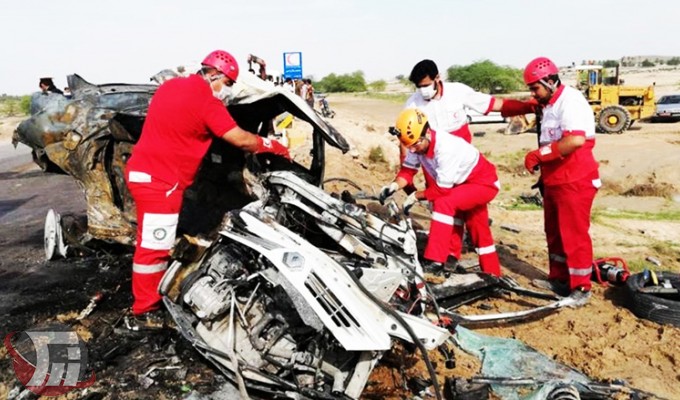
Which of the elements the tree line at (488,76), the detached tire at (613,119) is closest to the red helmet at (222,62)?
the detached tire at (613,119)

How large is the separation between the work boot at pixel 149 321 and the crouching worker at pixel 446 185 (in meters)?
1.92

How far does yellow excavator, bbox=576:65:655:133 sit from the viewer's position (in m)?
18.1

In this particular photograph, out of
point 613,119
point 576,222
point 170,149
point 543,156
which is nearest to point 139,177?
point 170,149

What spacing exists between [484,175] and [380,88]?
71.5 m

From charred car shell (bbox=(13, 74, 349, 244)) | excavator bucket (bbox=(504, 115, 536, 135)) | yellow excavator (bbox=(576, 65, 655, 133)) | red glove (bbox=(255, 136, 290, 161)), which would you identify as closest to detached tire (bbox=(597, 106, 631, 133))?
yellow excavator (bbox=(576, 65, 655, 133))

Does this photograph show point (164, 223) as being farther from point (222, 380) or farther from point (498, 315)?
point (498, 315)

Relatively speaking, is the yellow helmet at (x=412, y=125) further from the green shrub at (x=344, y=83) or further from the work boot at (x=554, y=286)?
the green shrub at (x=344, y=83)

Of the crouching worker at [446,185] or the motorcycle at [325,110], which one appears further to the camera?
the motorcycle at [325,110]

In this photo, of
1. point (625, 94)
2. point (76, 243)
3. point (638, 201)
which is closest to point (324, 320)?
point (76, 243)

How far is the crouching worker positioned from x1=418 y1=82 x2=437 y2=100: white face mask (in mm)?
692

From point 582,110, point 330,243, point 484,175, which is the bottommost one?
point 330,243

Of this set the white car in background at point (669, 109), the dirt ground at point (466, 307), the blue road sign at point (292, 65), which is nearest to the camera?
the dirt ground at point (466, 307)

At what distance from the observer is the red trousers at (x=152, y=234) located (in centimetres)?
396

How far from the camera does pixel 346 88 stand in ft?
240
